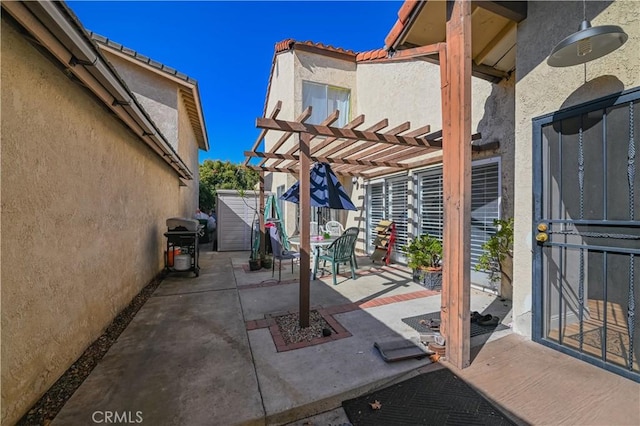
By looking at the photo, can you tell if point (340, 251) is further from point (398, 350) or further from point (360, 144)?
point (398, 350)

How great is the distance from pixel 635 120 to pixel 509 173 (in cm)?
211

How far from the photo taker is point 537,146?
301cm

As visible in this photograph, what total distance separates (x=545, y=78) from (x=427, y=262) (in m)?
3.50

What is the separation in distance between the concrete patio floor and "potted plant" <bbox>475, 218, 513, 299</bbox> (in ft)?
2.26

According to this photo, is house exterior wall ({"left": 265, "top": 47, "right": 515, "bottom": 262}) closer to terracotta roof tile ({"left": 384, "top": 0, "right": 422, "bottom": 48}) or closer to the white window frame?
the white window frame

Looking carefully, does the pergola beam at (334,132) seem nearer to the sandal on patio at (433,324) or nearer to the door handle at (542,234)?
the door handle at (542,234)

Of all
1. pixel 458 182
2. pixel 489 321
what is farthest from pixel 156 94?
pixel 489 321

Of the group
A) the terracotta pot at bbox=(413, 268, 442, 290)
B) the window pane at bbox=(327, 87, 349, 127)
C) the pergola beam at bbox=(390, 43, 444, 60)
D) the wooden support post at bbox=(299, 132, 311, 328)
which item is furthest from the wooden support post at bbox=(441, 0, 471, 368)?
the window pane at bbox=(327, 87, 349, 127)

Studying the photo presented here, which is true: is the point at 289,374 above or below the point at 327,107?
below

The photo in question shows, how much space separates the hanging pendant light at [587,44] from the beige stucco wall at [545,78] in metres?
0.22

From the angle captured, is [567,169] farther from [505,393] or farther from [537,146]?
[505,393]

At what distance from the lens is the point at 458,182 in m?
2.60

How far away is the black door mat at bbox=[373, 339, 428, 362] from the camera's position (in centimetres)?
270

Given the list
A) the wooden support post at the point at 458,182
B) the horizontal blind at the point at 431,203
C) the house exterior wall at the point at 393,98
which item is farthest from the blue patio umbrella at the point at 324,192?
the wooden support post at the point at 458,182
